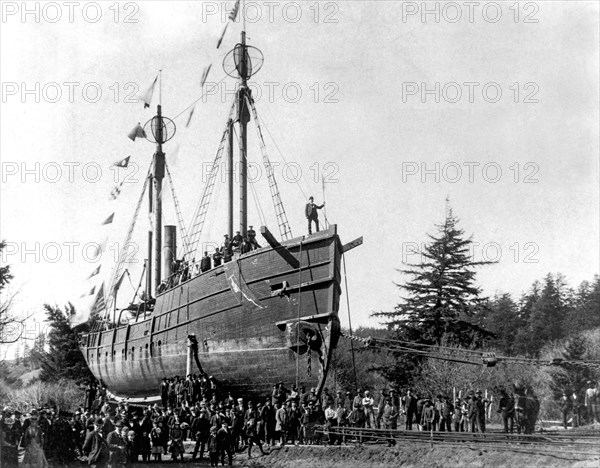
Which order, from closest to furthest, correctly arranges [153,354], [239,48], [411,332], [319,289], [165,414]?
[165,414] < [319,289] < [239,48] < [153,354] < [411,332]

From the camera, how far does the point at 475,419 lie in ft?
50.8

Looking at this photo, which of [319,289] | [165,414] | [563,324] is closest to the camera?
[165,414]

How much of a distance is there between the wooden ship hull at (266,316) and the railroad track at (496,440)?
310 cm

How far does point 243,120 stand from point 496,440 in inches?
603

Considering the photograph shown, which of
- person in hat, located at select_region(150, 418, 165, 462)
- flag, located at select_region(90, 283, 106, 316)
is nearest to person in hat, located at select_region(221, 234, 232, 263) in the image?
person in hat, located at select_region(150, 418, 165, 462)

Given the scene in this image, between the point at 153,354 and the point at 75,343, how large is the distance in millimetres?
26394

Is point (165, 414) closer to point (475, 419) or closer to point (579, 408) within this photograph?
point (475, 419)

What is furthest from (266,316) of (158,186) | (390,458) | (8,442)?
(158,186)

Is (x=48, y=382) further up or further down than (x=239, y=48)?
further down

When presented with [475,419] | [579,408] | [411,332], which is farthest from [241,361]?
[411,332]

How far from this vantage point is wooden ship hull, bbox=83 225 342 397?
18.5m

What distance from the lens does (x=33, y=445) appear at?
1380cm

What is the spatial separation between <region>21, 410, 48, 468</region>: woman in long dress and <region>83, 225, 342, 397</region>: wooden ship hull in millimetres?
7109

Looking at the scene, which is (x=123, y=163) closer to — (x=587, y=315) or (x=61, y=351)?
(x=61, y=351)
